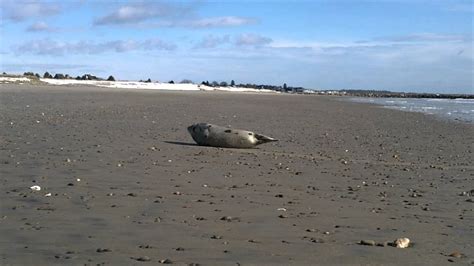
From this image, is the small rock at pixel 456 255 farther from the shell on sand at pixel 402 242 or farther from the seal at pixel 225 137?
the seal at pixel 225 137

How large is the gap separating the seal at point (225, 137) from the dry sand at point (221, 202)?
285mm

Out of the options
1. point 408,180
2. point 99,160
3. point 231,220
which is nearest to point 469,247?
point 231,220

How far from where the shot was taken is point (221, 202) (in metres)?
6.57

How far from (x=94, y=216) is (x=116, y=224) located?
40 centimetres

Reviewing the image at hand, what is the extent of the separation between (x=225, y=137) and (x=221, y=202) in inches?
225

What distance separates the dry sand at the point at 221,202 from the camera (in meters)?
4.64

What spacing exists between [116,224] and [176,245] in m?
0.88

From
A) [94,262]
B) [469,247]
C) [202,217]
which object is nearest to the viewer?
[94,262]

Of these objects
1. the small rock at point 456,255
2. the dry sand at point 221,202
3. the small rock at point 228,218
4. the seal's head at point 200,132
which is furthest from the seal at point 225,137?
the small rock at point 456,255

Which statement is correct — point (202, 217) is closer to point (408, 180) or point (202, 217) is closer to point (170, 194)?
point (170, 194)

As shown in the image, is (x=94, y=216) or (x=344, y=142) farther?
(x=344, y=142)

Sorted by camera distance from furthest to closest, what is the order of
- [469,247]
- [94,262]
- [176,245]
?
[469,247], [176,245], [94,262]

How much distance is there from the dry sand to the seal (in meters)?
0.28

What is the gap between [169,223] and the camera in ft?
18.0
